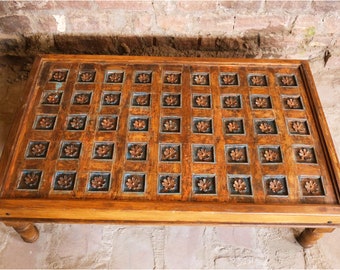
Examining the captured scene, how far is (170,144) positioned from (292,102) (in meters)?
0.65

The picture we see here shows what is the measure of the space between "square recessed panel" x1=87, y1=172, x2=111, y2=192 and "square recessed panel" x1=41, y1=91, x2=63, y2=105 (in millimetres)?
459

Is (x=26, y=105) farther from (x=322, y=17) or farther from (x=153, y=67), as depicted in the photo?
(x=322, y=17)

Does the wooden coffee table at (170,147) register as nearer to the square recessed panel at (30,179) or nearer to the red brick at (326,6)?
the square recessed panel at (30,179)

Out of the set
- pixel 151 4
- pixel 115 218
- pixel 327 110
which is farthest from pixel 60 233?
pixel 327 110

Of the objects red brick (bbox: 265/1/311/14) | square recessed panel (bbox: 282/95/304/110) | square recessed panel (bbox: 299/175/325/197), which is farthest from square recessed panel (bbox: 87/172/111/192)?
red brick (bbox: 265/1/311/14)

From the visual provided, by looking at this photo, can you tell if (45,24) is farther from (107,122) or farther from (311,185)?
(311,185)

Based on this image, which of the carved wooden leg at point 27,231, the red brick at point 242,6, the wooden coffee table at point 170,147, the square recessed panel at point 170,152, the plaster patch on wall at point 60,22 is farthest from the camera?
the plaster patch on wall at point 60,22

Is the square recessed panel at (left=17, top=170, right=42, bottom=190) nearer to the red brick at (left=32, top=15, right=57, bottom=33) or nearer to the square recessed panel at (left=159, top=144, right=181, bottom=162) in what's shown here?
the square recessed panel at (left=159, top=144, right=181, bottom=162)

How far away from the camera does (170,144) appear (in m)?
1.50

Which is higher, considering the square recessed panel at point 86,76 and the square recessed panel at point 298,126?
the square recessed panel at point 86,76

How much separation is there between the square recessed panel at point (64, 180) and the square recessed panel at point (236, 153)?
67 cm

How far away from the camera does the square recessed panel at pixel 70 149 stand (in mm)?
1467

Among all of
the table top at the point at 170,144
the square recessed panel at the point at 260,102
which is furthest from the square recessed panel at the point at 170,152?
the square recessed panel at the point at 260,102

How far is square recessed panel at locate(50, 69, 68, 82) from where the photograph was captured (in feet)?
5.66
